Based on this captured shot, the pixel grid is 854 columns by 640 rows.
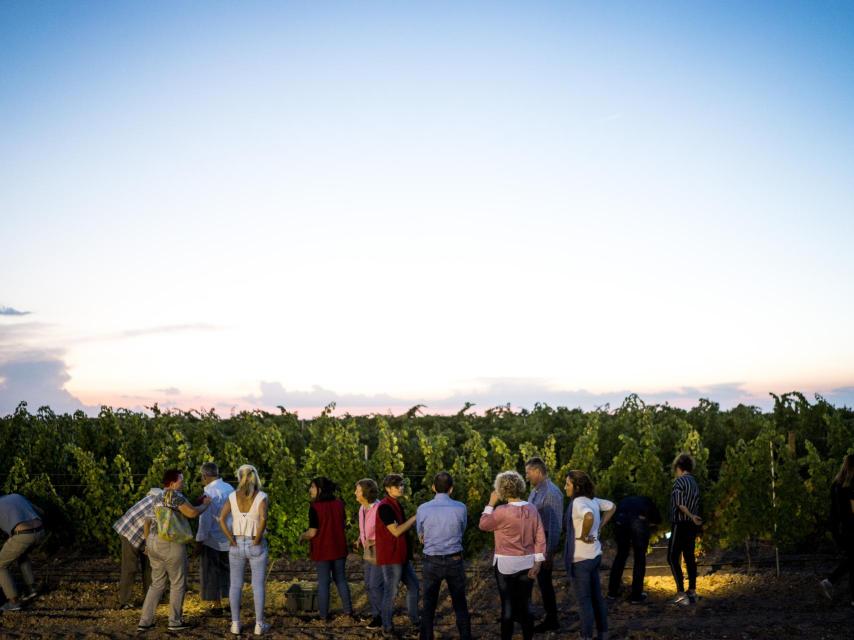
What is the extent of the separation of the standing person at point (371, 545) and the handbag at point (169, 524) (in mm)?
1733

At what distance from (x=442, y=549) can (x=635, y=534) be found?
3.39 metres

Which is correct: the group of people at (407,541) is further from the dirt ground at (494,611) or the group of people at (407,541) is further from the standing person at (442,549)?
the dirt ground at (494,611)

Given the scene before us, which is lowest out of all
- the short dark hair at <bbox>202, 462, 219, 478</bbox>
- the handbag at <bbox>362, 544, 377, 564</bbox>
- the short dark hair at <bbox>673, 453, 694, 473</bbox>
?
the handbag at <bbox>362, 544, 377, 564</bbox>

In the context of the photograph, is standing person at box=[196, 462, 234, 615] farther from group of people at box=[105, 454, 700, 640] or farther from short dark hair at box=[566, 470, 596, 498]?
short dark hair at box=[566, 470, 596, 498]

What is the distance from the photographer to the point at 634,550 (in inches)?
409

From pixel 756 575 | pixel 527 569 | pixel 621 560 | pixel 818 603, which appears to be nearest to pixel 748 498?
pixel 756 575

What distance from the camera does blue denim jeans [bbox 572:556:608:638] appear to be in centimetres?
781

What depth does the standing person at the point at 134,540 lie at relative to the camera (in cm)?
927

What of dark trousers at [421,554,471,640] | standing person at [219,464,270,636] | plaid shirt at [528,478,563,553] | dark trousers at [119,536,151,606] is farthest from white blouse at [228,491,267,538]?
plaid shirt at [528,478,563,553]

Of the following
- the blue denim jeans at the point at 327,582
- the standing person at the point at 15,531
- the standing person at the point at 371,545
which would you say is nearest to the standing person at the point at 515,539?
the standing person at the point at 371,545

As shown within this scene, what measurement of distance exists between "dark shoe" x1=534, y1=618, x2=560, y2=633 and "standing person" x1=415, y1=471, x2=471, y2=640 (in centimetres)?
141

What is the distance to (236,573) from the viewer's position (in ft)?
28.8

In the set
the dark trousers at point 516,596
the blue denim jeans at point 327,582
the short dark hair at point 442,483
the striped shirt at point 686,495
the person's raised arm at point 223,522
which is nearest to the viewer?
the dark trousers at point 516,596

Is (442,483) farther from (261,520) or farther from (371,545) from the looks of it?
(261,520)
